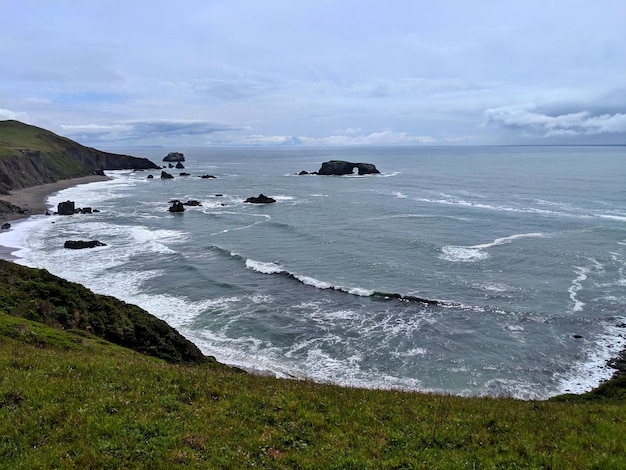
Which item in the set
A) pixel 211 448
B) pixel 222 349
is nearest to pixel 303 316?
pixel 222 349

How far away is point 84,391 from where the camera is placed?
11914 mm

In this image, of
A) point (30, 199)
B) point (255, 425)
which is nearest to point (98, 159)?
point (30, 199)

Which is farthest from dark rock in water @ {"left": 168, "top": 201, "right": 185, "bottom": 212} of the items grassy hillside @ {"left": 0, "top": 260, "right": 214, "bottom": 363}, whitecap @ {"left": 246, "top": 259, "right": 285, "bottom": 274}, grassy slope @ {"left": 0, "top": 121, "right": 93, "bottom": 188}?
grassy slope @ {"left": 0, "top": 121, "right": 93, "bottom": 188}

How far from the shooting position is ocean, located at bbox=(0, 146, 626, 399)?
2866 cm

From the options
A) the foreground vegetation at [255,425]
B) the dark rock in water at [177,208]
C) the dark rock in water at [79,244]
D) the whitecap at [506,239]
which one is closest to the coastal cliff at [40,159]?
the dark rock in water at [177,208]

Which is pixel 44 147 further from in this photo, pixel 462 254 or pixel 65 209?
pixel 462 254

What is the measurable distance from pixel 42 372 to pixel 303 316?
23.9m

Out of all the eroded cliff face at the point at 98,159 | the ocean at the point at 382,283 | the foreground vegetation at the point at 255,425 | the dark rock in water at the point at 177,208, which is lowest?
the ocean at the point at 382,283

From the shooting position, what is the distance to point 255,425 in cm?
1116

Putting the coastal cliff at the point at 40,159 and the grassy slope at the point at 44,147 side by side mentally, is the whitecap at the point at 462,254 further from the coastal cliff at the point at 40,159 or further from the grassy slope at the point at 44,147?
the grassy slope at the point at 44,147

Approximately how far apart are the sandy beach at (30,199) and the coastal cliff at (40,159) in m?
2.55

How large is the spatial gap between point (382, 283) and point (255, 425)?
1286 inches

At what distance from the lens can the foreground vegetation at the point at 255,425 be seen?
9.54 metres

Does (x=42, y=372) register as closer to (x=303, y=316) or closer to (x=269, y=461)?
(x=269, y=461)
